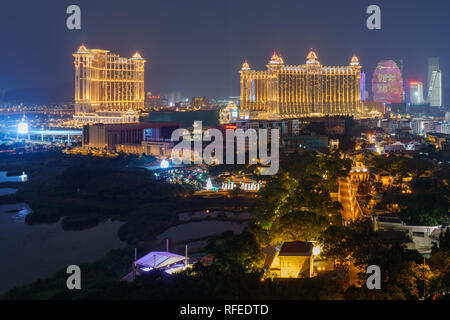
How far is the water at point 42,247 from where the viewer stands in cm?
1638

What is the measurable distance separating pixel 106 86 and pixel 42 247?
132ft

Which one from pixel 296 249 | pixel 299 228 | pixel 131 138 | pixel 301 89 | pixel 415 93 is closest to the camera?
pixel 296 249

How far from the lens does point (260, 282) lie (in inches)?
430

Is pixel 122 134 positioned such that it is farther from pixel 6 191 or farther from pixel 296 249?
pixel 296 249

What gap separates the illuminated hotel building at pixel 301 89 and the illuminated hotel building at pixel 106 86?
11.6 meters

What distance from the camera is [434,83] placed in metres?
96.1

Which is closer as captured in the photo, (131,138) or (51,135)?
(131,138)

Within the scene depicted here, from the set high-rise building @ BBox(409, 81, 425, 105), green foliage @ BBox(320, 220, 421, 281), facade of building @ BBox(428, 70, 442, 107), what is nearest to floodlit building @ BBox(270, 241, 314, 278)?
green foliage @ BBox(320, 220, 421, 281)

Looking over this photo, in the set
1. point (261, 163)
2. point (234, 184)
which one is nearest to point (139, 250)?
point (234, 184)

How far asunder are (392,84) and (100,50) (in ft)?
157

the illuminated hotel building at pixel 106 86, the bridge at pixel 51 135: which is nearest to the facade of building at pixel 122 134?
the illuminated hotel building at pixel 106 86

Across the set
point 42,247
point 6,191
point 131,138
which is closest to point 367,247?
point 42,247

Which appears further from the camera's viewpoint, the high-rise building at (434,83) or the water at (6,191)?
the high-rise building at (434,83)

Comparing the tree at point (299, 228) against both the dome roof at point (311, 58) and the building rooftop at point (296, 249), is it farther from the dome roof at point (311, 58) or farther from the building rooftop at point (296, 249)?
Result: the dome roof at point (311, 58)
